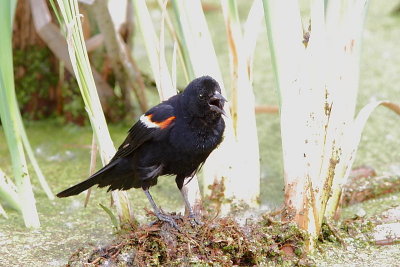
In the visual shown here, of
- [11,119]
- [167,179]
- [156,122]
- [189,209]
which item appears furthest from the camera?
[167,179]

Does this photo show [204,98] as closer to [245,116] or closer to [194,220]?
[194,220]

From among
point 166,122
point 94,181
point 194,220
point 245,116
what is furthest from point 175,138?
point 245,116

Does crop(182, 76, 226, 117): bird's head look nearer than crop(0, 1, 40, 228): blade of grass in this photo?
Yes

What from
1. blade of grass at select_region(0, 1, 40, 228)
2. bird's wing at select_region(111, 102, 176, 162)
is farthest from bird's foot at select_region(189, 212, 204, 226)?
blade of grass at select_region(0, 1, 40, 228)

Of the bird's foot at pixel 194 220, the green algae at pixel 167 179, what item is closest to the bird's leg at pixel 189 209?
the bird's foot at pixel 194 220

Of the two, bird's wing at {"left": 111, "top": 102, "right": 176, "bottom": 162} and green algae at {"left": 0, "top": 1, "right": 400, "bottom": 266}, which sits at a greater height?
bird's wing at {"left": 111, "top": 102, "right": 176, "bottom": 162}

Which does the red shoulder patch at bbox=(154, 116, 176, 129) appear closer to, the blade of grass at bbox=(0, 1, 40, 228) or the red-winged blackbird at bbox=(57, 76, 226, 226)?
the red-winged blackbird at bbox=(57, 76, 226, 226)

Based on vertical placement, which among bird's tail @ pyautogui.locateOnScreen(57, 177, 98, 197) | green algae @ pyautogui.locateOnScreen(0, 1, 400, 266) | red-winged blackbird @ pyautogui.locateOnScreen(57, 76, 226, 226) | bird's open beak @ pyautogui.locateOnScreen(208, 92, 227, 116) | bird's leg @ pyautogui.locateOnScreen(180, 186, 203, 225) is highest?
bird's open beak @ pyautogui.locateOnScreen(208, 92, 227, 116)

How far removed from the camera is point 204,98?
103 inches

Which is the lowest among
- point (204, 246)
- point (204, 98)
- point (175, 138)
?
point (204, 246)

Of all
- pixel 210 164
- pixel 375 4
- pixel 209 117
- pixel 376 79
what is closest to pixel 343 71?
pixel 209 117

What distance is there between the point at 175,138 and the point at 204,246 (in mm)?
389

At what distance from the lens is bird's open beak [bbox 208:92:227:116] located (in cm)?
260

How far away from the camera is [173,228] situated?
2.63 meters
